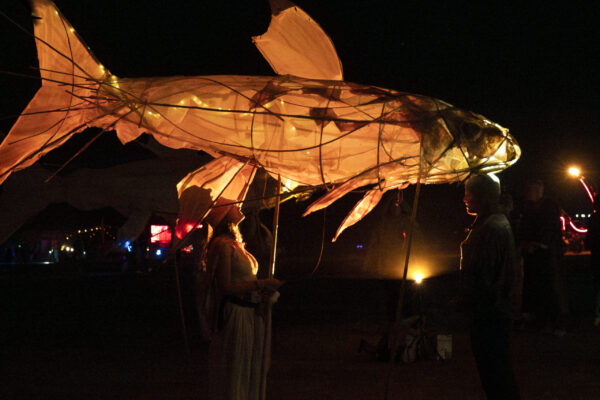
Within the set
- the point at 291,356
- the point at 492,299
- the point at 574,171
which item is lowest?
the point at 291,356

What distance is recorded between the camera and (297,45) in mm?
4301

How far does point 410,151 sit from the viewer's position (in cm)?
401

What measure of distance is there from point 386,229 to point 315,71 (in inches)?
181

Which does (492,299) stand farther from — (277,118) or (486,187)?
(277,118)

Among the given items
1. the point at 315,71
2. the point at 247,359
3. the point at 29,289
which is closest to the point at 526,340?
the point at 247,359

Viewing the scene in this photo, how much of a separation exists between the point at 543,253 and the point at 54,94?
741 centimetres

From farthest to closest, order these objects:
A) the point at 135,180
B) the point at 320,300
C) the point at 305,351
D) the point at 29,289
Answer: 1. the point at 29,289
2. the point at 320,300
3. the point at 305,351
4. the point at 135,180

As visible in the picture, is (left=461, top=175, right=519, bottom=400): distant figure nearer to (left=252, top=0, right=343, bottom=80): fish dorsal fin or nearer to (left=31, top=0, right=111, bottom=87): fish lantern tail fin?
(left=252, top=0, right=343, bottom=80): fish dorsal fin

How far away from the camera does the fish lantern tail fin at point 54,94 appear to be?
3.77m

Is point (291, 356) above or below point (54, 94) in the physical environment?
below

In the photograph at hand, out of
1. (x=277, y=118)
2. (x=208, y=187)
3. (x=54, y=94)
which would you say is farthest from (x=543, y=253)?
(x=54, y=94)

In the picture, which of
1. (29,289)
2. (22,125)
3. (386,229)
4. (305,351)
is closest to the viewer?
(22,125)

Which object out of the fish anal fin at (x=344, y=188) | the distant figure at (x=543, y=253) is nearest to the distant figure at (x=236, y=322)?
the fish anal fin at (x=344, y=188)

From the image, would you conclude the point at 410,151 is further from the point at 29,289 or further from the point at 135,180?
the point at 29,289
